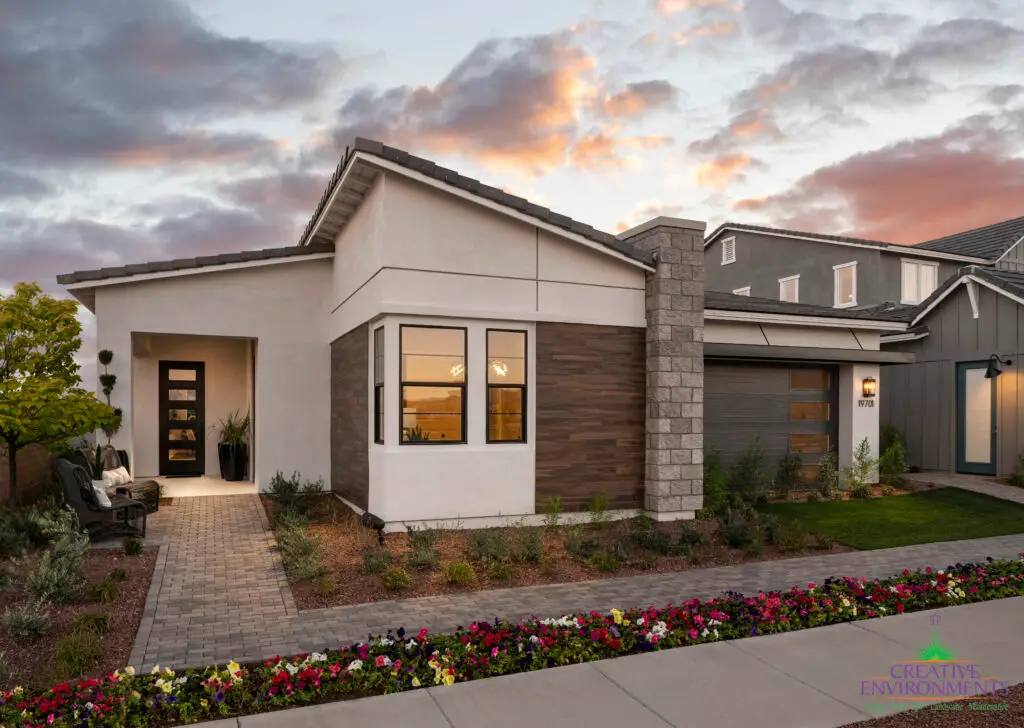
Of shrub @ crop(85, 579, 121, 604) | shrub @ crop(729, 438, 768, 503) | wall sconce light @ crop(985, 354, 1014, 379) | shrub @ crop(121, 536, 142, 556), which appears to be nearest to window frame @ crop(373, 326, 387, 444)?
shrub @ crop(121, 536, 142, 556)

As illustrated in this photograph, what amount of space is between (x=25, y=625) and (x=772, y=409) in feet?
40.0

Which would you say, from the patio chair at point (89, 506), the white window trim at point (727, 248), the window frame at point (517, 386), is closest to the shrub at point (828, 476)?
the window frame at point (517, 386)

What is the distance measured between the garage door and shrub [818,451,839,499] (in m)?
0.24

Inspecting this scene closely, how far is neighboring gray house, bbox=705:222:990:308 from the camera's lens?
21361 mm

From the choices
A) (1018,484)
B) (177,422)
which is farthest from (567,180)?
(1018,484)

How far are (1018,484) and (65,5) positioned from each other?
19.0 metres

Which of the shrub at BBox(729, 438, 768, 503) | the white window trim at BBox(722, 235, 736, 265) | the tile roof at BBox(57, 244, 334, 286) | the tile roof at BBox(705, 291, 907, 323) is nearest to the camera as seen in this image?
the tile roof at BBox(57, 244, 334, 286)

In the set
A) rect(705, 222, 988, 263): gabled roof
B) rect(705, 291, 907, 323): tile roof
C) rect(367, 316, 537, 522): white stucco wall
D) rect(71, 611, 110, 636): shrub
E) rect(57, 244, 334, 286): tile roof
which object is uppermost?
rect(705, 222, 988, 263): gabled roof

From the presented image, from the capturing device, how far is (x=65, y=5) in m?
9.42

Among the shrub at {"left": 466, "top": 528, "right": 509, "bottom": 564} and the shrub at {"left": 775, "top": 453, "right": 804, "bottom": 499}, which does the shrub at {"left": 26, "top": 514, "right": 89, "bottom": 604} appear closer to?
the shrub at {"left": 466, "top": 528, "right": 509, "bottom": 564}

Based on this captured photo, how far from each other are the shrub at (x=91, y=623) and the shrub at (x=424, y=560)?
2.96 m

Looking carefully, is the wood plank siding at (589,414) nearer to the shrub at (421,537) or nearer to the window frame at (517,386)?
the window frame at (517,386)

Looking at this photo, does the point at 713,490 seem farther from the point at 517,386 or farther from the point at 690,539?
the point at 517,386

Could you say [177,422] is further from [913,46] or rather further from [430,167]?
[913,46]
